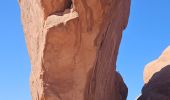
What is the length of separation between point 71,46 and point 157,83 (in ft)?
32.4

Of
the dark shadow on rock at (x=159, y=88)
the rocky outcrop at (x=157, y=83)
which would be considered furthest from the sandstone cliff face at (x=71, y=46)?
the rocky outcrop at (x=157, y=83)

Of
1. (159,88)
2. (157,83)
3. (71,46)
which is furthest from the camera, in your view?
(157,83)

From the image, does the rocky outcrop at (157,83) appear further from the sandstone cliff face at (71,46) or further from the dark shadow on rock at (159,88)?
the sandstone cliff face at (71,46)

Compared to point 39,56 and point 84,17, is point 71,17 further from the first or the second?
point 39,56

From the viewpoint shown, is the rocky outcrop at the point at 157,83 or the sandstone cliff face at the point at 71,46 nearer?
the sandstone cliff face at the point at 71,46

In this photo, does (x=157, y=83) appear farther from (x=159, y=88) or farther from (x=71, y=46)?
(x=71, y=46)

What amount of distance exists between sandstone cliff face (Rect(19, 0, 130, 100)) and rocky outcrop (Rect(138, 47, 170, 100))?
21.5 ft

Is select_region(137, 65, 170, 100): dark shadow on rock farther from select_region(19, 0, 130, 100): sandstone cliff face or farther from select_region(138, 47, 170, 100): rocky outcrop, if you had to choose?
select_region(19, 0, 130, 100): sandstone cliff face

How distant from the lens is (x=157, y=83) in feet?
70.9

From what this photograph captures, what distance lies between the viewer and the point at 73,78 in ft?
44.2

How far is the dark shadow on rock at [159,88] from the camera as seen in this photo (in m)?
20.0

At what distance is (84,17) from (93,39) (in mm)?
865

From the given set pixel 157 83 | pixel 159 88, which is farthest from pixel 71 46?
pixel 157 83

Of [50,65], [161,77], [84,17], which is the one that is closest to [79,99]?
[50,65]
